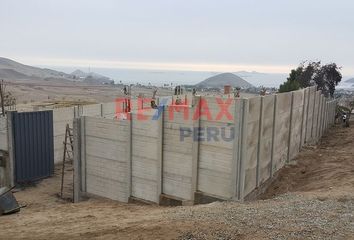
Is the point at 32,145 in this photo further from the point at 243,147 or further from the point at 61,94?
the point at 61,94

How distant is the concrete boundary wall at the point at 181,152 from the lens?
10.1 metres

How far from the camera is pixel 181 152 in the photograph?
1075cm

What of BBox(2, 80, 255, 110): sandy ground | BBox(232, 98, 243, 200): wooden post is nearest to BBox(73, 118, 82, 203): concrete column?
BBox(232, 98, 243, 200): wooden post

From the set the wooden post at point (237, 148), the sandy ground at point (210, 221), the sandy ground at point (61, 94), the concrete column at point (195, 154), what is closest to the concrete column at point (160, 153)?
the sandy ground at point (210, 221)

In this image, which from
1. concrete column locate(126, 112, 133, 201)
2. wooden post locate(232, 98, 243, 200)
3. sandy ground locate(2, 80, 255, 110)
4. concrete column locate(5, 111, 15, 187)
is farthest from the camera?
sandy ground locate(2, 80, 255, 110)

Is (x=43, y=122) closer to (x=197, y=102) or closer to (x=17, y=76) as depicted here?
(x=197, y=102)

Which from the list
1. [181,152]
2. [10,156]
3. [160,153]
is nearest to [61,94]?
[10,156]

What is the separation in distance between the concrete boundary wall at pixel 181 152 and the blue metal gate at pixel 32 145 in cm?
348

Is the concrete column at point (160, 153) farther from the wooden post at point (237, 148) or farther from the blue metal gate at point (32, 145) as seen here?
the blue metal gate at point (32, 145)

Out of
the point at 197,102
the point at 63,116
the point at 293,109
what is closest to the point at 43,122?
the point at 63,116

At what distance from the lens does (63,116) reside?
18.9 meters

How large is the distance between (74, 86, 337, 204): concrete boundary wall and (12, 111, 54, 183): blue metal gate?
11.4 ft

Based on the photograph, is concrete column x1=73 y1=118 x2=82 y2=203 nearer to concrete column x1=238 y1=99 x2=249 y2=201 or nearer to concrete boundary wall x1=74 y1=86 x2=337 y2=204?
concrete boundary wall x1=74 y1=86 x2=337 y2=204

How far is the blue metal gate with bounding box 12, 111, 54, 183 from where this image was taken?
15.1 m
